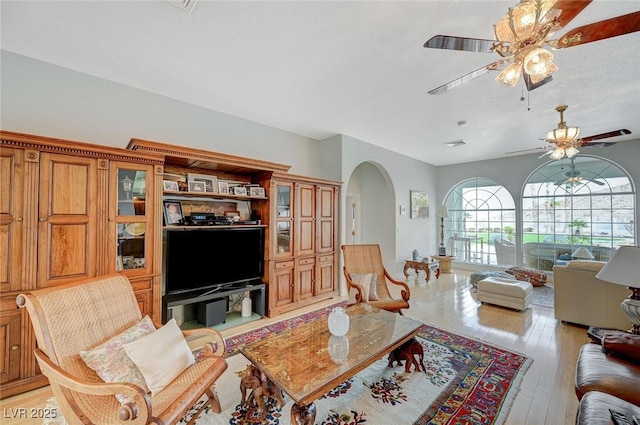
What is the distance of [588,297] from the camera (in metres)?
3.12

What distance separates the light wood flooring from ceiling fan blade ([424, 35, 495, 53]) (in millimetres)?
2511

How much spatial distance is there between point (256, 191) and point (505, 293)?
13.2 feet

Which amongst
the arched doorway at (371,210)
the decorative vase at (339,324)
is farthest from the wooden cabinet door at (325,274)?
the decorative vase at (339,324)

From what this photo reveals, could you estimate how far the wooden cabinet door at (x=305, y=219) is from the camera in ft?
13.1

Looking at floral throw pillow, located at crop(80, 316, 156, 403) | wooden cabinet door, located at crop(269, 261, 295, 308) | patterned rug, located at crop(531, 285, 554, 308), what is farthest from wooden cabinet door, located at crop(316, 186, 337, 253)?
patterned rug, located at crop(531, 285, 554, 308)

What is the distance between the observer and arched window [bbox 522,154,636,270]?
5.16 m

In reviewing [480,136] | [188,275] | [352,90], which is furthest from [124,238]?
[480,136]

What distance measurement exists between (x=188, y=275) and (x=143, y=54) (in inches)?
91.3

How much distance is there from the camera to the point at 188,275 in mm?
3027

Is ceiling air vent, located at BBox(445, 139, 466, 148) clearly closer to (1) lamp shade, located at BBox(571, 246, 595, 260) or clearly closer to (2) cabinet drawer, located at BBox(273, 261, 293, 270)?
(1) lamp shade, located at BBox(571, 246, 595, 260)

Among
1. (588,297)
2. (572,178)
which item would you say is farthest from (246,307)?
(572,178)

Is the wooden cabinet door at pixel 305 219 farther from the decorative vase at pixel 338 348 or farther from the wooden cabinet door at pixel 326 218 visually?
the decorative vase at pixel 338 348

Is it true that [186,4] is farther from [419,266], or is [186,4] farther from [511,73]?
[419,266]

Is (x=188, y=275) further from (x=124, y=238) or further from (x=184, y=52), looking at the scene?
(x=184, y=52)
